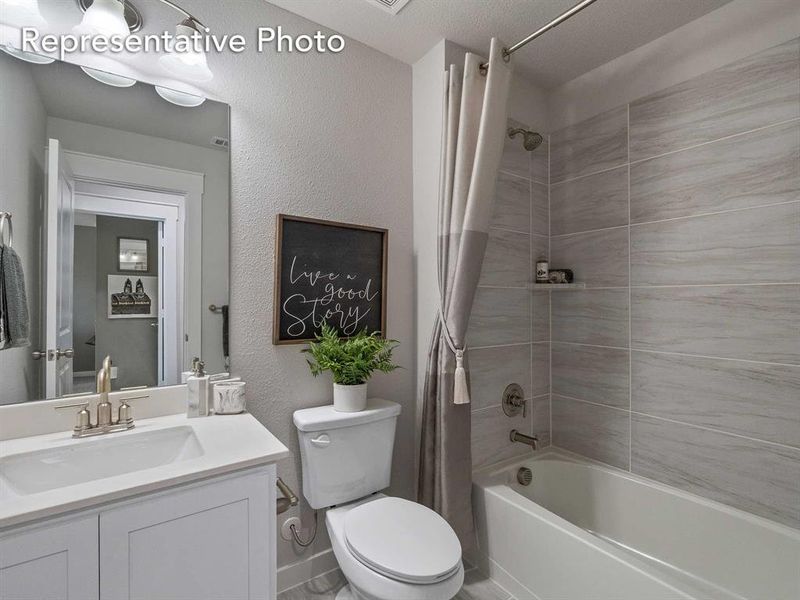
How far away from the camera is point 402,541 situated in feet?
4.22

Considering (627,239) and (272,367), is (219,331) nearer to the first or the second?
(272,367)

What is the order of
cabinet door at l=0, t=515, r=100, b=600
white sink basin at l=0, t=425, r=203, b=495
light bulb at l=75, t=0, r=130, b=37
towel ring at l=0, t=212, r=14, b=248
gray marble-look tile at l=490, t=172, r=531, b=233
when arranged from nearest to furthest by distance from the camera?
cabinet door at l=0, t=515, r=100, b=600
white sink basin at l=0, t=425, r=203, b=495
towel ring at l=0, t=212, r=14, b=248
light bulb at l=75, t=0, r=130, b=37
gray marble-look tile at l=490, t=172, r=531, b=233

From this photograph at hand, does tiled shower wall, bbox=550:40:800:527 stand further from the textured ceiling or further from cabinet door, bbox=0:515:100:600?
cabinet door, bbox=0:515:100:600

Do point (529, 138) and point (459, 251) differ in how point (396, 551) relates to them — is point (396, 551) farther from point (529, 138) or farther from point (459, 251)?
point (529, 138)

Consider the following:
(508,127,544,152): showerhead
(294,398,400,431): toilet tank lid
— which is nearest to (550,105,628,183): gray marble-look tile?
(508,127,544,152): showerhead

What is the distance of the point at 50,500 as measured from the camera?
0.82 meters

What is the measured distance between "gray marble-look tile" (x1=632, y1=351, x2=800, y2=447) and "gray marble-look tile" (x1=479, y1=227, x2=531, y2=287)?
676mm

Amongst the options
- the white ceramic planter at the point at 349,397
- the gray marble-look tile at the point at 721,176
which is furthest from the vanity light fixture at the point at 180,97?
the gray marble-look tile at the point at 721,176

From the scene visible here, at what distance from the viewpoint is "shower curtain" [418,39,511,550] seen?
1628 mm

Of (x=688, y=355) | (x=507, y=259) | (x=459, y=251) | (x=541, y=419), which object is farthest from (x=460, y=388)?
(x=688, y=355)

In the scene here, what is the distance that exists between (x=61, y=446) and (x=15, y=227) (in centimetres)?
65

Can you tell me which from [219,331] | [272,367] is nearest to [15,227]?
[219,331]

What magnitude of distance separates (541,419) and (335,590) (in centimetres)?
135

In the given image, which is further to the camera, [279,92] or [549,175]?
[549,175]
